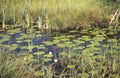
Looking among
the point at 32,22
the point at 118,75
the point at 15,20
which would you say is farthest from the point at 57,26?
the point at 118,75

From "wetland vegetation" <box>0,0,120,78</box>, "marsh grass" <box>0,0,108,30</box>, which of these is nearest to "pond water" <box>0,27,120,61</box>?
"wetland vegetation" <box>0,0,120,78</box>

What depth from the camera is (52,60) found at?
5176 millimetres

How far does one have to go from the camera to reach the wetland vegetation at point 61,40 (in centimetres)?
448

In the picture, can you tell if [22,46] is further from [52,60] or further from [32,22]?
[32,22]

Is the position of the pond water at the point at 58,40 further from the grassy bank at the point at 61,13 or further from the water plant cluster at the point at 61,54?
the grassy bank at the point at 61,13

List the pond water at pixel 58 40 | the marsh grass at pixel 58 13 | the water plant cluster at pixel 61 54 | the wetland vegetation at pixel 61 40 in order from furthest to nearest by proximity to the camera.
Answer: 1. the marsh grass at pixel 58 13
2. the pond water at pixel 58 40
3. the wetland vegetation at pixel 61 40
4. the water plant cluster at pixel 61 54

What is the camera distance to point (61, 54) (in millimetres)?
5246

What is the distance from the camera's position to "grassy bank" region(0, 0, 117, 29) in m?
7.22

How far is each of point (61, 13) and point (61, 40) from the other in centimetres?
170

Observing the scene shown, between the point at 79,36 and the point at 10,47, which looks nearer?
the point at 10,47

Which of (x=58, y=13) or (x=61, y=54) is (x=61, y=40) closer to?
(x=61, y=54)

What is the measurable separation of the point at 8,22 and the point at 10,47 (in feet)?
7.04

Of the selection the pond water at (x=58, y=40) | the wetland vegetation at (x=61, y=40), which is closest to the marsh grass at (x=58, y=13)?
the wetland vegetation at (x=61, y=40)

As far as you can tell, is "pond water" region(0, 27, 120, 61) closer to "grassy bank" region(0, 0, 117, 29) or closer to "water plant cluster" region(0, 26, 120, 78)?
"water plant cluster" region(0, 26, 120, 78)
